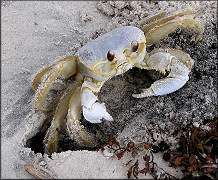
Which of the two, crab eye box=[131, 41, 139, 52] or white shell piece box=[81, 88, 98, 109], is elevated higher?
crab eye box=[131, 41, 139, 52]

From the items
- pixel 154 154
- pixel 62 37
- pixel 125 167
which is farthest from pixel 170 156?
pixel 62 37

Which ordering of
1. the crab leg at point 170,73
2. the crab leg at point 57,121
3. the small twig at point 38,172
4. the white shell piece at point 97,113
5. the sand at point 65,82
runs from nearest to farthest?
the small twig at point 38,172
the sand at point 65,82
the white shell piece at point 97,113
the crab leg at point 170,73
the crab leg at point 57,121

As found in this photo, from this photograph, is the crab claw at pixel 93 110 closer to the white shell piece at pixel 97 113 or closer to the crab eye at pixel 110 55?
the white shell piece at pixel 97 113

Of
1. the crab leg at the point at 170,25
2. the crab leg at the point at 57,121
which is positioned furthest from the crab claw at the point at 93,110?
the crab leg at the point at 170,25

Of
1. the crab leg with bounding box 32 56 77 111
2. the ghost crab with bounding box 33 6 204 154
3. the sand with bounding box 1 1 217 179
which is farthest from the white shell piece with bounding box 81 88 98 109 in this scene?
the sand with bounding box 1 1 217 179

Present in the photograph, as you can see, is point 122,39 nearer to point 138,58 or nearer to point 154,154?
point 138,58

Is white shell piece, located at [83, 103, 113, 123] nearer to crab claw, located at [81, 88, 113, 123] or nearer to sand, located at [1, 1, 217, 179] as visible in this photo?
crab claw, located at [81, 88, 113, 123]
